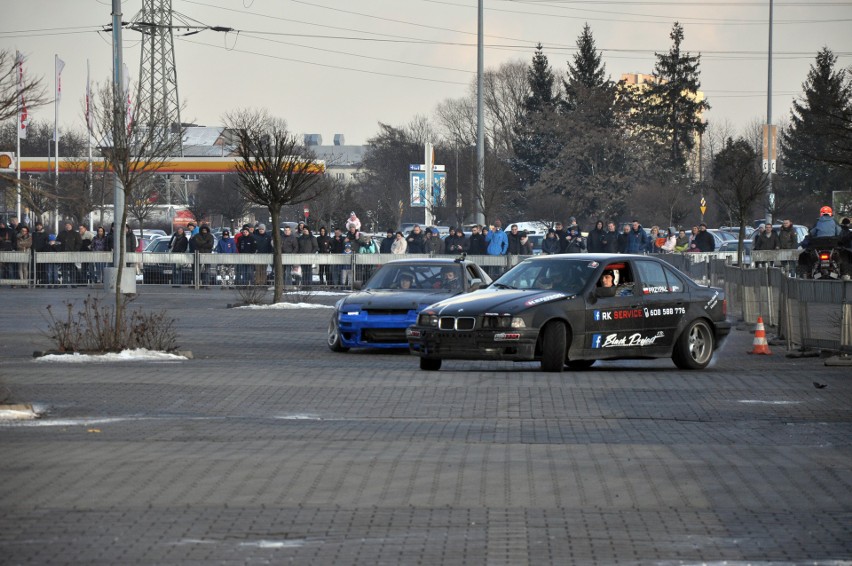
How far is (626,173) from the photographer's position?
8900 cm

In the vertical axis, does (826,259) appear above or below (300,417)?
above

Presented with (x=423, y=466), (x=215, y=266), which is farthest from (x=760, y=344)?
(x=215, y=266)

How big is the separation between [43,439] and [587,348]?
8127 mm

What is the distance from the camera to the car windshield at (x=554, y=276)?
18.5 m

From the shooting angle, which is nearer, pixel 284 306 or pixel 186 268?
pixel 284 306

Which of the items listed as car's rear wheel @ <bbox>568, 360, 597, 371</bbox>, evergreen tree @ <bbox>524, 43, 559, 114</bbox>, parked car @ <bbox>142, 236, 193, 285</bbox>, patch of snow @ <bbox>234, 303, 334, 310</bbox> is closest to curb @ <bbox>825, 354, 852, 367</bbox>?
car's rear wheel @ <bbox>568, 360, 597, 371</bbox>

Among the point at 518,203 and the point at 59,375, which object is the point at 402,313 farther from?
the point at 518,203

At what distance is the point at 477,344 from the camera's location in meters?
17.7

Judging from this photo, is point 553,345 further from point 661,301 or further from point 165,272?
point 165,272

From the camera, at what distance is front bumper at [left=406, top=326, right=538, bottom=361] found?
17531 millimetres

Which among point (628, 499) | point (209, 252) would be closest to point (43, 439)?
point (628, 499)

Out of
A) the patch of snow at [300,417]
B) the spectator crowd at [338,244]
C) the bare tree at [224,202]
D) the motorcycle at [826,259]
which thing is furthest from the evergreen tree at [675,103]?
the patch of snow at [300,417]

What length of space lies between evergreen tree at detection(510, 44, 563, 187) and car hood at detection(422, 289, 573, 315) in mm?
70154

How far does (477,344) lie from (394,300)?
3822 mm
